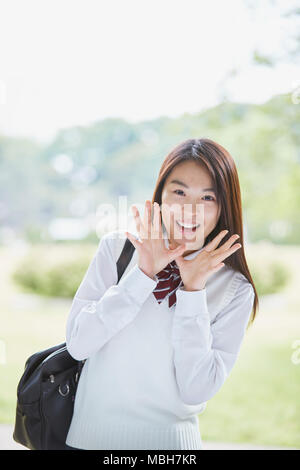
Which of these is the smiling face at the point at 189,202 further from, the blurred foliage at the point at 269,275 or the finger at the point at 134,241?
the blurred foliage at the point at 269,275

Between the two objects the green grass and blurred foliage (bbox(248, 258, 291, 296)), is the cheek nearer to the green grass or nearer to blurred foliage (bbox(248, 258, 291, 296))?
the green grass

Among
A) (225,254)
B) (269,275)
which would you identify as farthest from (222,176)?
(269,275)

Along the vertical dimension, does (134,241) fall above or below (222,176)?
below

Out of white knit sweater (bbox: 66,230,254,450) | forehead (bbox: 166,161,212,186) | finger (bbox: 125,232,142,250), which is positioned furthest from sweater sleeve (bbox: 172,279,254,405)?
forehead (bbox: 166,161,212,186)

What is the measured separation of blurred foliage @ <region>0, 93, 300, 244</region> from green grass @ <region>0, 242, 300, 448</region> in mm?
525

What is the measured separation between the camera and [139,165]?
411cm

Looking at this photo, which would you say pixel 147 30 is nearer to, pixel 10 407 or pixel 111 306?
pixel 10 407

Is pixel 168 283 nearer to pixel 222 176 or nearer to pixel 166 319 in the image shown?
pixel 166 319

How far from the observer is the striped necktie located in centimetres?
103

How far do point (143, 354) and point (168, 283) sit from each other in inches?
6.4

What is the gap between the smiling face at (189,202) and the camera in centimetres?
104

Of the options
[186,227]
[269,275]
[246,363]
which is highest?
[186,227]

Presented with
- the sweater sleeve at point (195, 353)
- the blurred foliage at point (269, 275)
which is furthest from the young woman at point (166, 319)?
the blurred foliage at point (269, 275)

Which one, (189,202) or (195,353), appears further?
(189,202)
